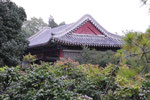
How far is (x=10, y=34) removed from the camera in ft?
26.8

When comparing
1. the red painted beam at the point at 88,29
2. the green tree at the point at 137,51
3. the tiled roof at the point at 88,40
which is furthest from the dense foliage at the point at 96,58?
the green tree at the point at 137,51

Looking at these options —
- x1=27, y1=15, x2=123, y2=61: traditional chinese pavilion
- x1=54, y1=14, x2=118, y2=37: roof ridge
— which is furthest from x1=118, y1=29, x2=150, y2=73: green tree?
x1=54, y1=14, x2=118, y2=37: roof ridge

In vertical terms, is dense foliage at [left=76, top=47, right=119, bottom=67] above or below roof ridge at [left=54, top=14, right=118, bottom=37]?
below

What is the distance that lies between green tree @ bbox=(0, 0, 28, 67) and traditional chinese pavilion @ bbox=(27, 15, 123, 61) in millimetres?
1546

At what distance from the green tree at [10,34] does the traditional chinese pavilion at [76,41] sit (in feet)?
5.07

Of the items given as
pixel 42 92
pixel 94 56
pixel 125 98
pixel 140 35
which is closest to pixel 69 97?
pixel 42 92

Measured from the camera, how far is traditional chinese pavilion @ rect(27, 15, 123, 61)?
9047 mm

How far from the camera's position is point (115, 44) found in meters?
10.1

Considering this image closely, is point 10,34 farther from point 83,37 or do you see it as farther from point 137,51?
point 137,51

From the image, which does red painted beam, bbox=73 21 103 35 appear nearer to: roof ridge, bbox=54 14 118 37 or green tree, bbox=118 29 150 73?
roof ridge, bbox=54 14 118 37

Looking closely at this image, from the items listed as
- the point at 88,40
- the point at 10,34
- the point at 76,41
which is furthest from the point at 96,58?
the point at 10,34

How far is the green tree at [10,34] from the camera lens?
7.59 meters

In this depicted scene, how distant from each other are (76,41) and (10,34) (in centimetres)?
346

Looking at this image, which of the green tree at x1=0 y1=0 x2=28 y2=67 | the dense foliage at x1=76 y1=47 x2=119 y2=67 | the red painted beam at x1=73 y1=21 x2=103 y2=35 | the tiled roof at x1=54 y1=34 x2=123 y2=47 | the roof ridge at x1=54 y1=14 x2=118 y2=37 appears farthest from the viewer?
the red painted beam at x1=73 y1=21 x2=103 y2=35
